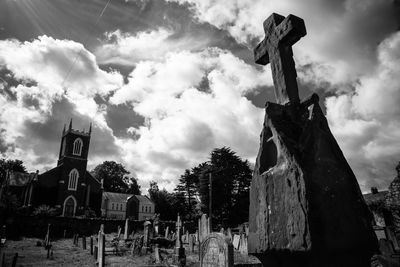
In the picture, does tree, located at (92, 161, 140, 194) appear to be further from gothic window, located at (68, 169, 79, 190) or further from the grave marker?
the grave marker

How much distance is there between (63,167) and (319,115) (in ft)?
157

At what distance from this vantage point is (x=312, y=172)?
1867 mm

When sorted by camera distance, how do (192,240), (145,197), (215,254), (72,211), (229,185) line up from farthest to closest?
1. (145,197)
2. (229,185)
3. (72,211)
4. (192,240)
5. (215,254)

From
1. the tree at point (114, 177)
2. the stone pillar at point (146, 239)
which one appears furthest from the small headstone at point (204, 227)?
the tree at point (114, 177)

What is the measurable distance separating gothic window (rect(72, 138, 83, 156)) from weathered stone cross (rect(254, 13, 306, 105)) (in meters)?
47.6

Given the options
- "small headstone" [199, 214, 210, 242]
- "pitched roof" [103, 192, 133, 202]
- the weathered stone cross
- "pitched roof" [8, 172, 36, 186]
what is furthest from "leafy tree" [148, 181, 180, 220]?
the weathered stone cross

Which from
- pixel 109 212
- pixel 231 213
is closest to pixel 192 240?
pixel 231 213

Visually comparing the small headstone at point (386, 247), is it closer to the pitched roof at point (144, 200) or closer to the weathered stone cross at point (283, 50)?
the weathered stone cross at point (283, 50)

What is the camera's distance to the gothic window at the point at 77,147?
148 feet

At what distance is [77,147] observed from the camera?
149 ft

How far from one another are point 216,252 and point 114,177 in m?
70.1

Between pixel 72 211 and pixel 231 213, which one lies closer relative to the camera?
pixel 72 211

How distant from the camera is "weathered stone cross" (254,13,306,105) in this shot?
8.55 ft

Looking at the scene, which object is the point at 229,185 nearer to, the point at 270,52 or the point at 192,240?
the point at 192,240
